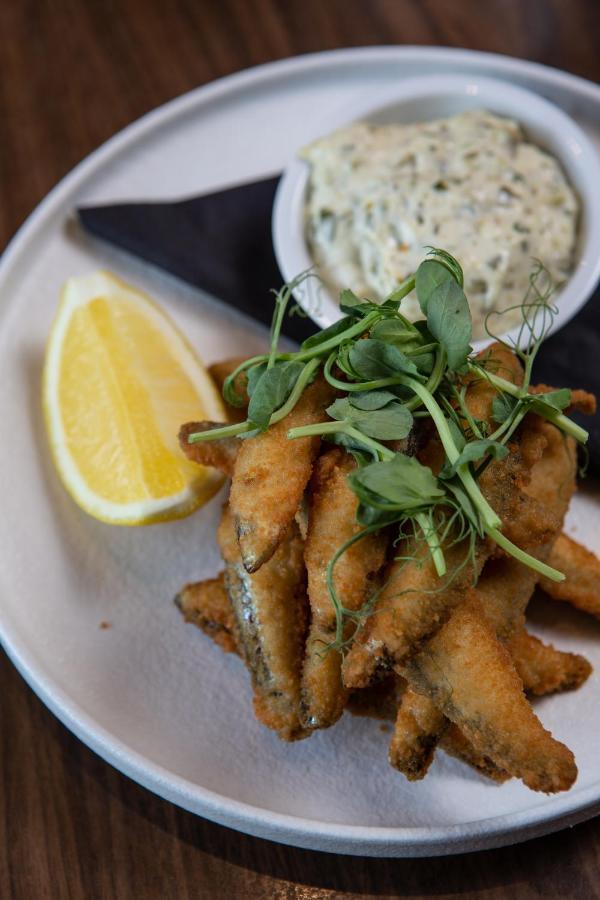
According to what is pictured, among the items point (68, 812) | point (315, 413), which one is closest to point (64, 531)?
point (68, 812)

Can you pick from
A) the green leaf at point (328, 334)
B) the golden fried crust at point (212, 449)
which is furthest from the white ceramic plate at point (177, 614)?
the green leaf at point (328, 334)

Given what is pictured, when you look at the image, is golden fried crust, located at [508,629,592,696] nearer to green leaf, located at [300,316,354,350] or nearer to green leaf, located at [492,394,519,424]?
green leaf, located at [492,394,519,424]

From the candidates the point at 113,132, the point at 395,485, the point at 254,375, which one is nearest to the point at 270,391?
the point at 254,375

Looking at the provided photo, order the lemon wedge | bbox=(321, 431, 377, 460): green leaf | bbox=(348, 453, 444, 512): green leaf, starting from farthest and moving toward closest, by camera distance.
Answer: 1. the lemon wedge
2. bbox=(321, 431, 377, 460): green leaf
3. bbox=(348, 453, 444, 512): green leaf

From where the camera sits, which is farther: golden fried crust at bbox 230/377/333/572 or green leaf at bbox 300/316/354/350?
green leaf at bbox 300/316/354/350

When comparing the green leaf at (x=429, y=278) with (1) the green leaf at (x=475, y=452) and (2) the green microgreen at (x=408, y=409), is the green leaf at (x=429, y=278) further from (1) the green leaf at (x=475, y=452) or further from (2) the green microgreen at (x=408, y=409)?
(1) the green leaf at (x=475, y=452)

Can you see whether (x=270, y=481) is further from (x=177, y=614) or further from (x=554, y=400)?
A: (x=177, y=614)

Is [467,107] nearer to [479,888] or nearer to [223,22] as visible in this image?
[223,22]

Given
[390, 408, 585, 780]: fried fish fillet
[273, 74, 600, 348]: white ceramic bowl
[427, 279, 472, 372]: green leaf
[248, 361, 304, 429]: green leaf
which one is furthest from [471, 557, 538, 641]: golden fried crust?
[273, 74, 600, 348]: white ceramic bowl
